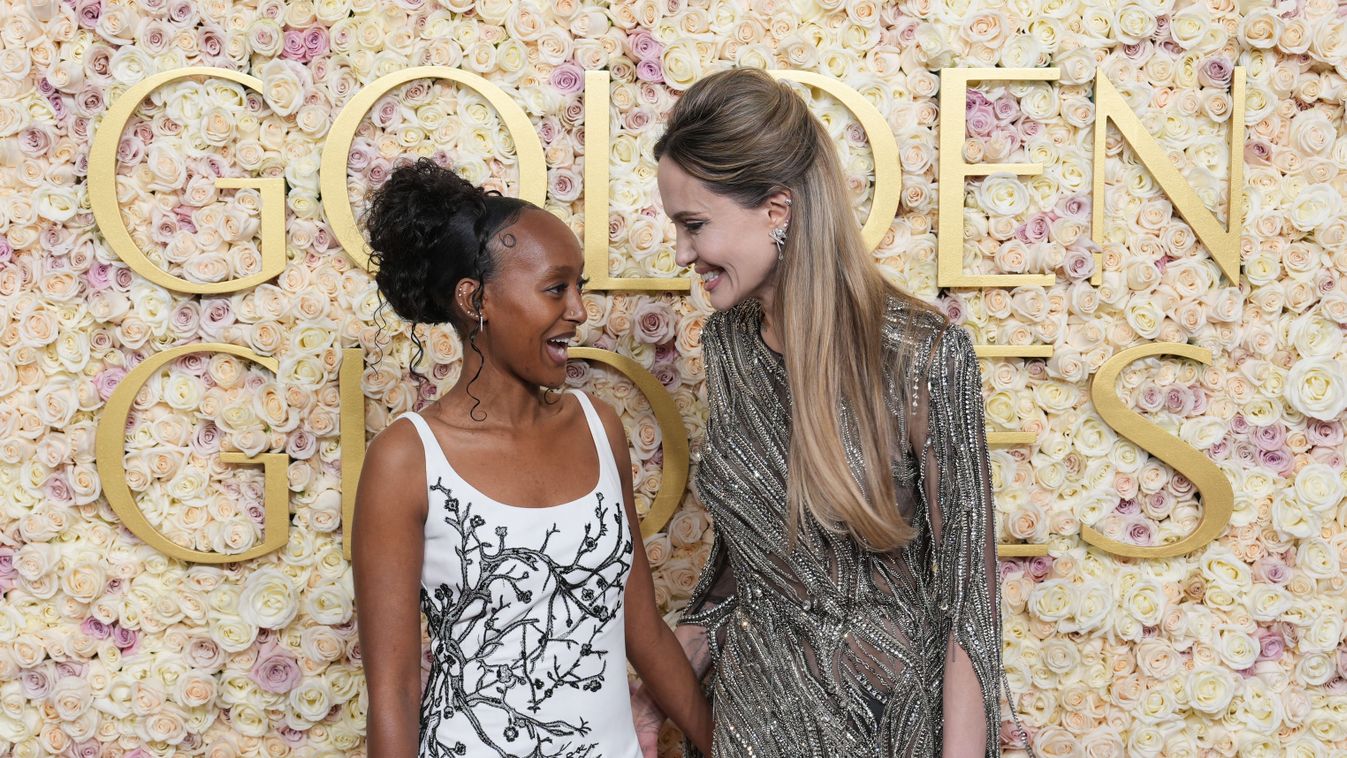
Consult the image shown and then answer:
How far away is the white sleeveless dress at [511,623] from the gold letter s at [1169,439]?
3.96 feet

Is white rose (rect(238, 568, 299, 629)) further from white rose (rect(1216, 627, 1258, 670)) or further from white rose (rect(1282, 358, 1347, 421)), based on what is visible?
white rose (rect(1282, 358, 1347, 421))

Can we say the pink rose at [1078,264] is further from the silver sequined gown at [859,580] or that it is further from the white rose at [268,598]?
the white rose at [268,598]

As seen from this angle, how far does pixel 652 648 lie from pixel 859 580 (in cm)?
40

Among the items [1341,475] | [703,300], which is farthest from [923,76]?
[1341,475]

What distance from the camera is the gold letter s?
232cm

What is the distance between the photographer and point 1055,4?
2338mm

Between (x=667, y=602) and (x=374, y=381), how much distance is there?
0.82 m

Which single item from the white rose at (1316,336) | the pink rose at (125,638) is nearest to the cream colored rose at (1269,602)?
the white rose at (1316,336)

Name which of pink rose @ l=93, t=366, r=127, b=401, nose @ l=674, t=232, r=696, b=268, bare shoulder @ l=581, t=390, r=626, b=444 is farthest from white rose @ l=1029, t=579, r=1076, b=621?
pink rose @ l=93, t=366, r=127, b=401

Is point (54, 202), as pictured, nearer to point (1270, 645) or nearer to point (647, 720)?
point (647, 720)

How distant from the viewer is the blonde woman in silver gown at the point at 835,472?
1.62 m

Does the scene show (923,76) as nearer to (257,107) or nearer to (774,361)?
(774,361)

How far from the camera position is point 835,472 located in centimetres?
165

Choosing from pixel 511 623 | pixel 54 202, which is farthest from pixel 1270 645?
pixel 54 202
